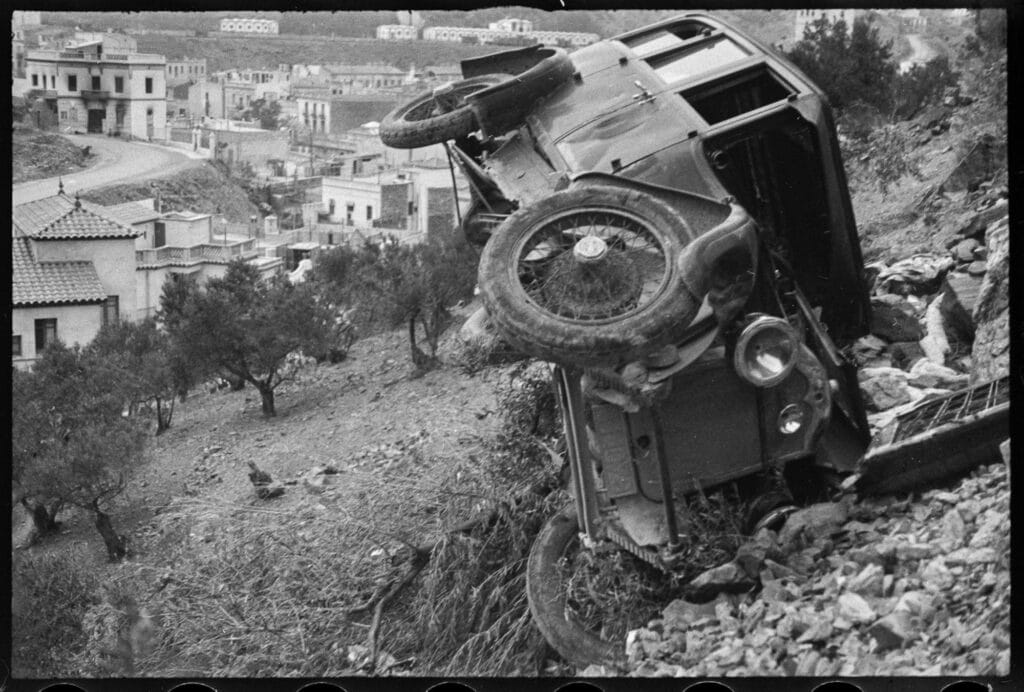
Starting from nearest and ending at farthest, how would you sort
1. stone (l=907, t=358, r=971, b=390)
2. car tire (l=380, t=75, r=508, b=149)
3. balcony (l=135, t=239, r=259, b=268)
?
car tire (l=380, t=75, r=508, b=149)
stone (l=907, t=358, r=971, b=390)
balcony (l=135, t=239, r=259, b=268)

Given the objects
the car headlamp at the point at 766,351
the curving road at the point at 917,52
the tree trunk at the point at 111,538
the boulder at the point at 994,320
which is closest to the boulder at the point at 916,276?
the boulder at the point at 994,320

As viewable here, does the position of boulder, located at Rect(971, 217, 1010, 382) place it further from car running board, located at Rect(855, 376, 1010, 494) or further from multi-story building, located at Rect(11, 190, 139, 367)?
multi-story building, located at Rect(11, 190, 139, 367)

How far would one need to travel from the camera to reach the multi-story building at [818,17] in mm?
8422

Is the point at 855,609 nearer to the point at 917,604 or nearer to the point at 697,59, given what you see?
the point at 917,604

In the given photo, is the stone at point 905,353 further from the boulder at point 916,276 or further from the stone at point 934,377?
the boulder at point 916,276

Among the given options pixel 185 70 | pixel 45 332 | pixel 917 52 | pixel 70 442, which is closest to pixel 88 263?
pixel 45 332

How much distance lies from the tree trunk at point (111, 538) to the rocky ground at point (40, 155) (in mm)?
2525

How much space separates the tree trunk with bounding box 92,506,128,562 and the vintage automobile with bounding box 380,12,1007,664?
3654 millimetres

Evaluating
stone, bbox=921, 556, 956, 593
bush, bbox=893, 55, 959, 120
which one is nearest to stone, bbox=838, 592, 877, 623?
stone, bbox=921, 556, 956, 593

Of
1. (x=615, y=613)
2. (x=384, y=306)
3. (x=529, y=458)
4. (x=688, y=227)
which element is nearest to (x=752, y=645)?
(x=615, y=613)

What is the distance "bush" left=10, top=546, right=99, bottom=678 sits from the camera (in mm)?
8125

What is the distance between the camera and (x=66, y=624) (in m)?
8.73

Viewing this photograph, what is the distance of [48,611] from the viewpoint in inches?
343

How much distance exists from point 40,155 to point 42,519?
267 cm
